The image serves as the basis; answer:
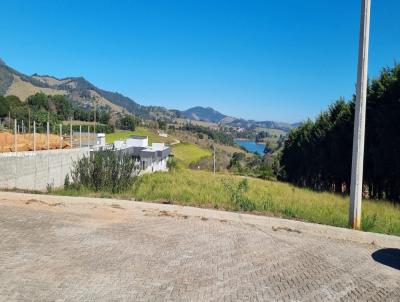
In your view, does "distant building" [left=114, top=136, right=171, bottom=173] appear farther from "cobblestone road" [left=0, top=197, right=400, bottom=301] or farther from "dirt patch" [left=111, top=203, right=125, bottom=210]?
"cobblestone road" [left=0, top=197, right=400, bottom=301]

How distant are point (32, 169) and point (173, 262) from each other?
688 inches

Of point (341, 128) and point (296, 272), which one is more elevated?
point (341, 128)

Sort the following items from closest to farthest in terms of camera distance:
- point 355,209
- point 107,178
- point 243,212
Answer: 1. point 355,209
2. point 243,212
3. point 107,178

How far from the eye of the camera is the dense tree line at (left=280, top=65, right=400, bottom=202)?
60.6ft

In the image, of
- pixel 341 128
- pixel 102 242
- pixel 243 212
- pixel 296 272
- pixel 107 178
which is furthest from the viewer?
pixel 341 128

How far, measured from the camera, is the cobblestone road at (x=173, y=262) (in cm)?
501

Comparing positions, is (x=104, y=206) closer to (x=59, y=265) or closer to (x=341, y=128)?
(x=59, y=265)

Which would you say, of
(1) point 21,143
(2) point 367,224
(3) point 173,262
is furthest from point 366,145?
(1) point 21,143

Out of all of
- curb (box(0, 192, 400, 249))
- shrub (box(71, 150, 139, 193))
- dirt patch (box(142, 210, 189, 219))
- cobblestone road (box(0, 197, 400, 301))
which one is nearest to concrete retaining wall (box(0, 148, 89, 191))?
shrub (box(71, 150, 139, 193))

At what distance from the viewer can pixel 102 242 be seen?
7.08m

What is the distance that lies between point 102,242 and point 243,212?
4085 millimetres

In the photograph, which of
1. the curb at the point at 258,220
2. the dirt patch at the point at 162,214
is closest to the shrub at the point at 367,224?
the curb at the point at 258,220

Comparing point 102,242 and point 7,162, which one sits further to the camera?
point 7,162

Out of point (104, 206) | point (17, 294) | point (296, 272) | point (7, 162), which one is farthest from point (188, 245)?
→ point (7, 162)
